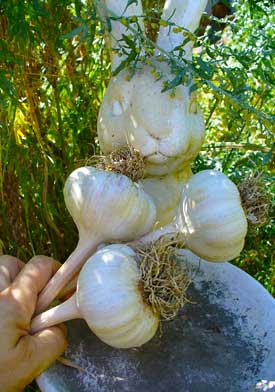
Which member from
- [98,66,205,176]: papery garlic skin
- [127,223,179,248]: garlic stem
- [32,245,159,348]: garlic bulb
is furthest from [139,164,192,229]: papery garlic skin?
[32,245,159,348]: garlic bulb

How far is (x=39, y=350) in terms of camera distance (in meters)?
0.95

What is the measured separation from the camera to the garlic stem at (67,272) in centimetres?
103

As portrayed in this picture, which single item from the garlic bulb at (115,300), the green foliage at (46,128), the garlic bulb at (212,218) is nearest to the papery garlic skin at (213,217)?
the garlic bulb at (212,218)

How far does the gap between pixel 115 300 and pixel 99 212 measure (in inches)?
6.4

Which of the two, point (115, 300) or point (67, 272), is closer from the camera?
point (115, 300)

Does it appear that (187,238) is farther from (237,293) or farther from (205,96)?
(205,96)

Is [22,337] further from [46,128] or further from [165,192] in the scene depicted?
[46,128]

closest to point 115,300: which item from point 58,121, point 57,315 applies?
point 57,315

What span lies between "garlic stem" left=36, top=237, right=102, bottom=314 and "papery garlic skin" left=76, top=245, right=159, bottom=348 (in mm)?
84

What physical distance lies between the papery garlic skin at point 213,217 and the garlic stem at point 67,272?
0.15 m

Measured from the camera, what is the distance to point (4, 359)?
0.93 metres

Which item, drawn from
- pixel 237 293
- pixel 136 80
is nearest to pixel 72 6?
pixel 136 80

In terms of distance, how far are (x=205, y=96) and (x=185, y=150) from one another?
117 centimetres

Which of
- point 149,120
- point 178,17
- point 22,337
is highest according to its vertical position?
point 178,17
